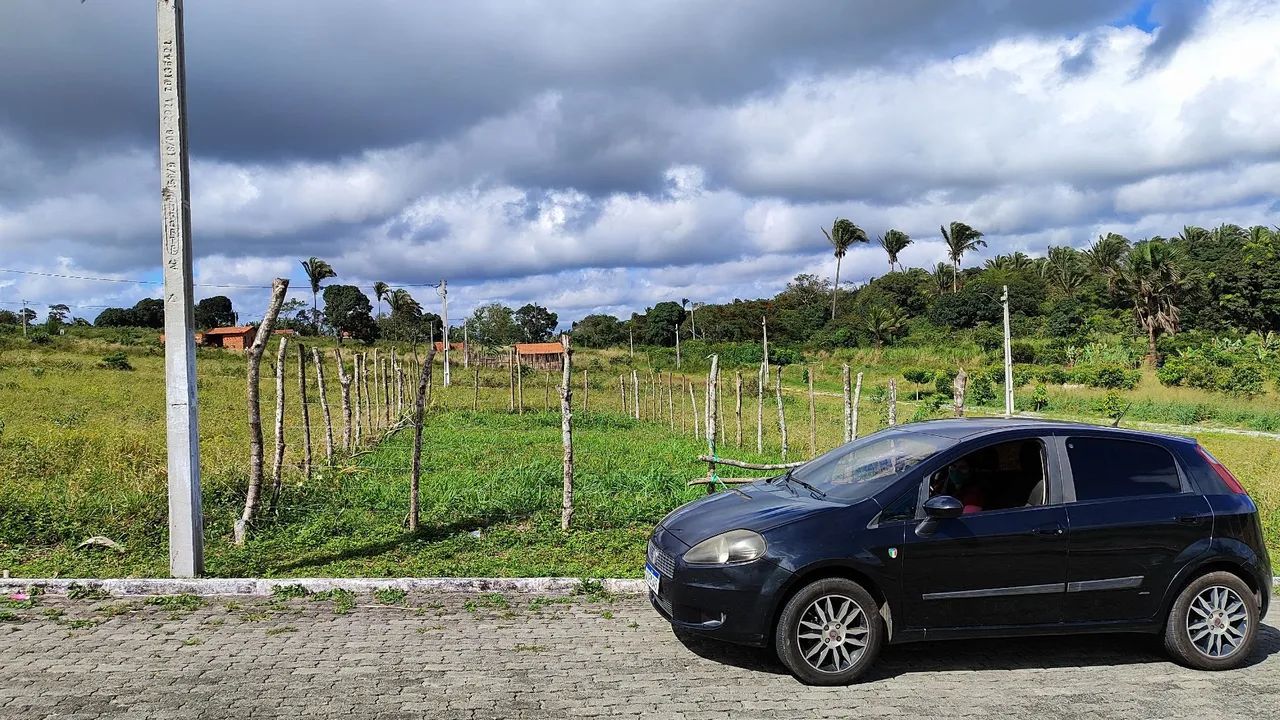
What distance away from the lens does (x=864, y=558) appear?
499cm

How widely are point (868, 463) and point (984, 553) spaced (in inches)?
41.3

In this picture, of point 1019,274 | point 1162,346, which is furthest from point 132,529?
point 1019,274

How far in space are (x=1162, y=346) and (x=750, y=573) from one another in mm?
47920

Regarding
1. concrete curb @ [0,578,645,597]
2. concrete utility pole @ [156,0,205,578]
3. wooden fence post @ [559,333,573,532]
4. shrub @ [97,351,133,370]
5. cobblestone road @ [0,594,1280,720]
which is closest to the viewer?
cobblestone road @ [0,594,1280,720]

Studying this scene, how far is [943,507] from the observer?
4984mm

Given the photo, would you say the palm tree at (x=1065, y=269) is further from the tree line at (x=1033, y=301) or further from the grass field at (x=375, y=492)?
the grass field at (x=375, y=492)

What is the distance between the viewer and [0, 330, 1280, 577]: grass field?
303 inches

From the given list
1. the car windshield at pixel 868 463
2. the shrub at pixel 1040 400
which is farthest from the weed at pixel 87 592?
the shrub at pixel 1040 400

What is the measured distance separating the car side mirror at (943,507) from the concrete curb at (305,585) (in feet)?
8.56

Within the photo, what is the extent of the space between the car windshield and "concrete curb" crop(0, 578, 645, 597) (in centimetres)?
176

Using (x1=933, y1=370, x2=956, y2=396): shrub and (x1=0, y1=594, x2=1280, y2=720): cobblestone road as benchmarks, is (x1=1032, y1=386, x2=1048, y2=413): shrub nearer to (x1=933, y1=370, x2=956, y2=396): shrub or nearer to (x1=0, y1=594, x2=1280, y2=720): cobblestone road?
(x1=933, y1=370, x2=956, y2=396): shrub

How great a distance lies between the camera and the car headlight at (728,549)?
5.01m

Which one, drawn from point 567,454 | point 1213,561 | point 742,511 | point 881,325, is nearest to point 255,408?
point 567,454

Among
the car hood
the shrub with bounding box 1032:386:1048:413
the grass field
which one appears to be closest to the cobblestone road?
the car hood
